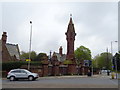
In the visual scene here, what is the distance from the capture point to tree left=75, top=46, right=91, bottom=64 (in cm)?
9229

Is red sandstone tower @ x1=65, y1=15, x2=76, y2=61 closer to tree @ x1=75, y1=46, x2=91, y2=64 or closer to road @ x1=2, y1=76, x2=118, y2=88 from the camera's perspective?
road @ x1=2, y1=76, x2=118, y2=88

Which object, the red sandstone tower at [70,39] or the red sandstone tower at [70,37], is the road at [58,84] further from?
the red sandstone tower at [70,37]

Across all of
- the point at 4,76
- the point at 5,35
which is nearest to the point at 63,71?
the point at 4,76

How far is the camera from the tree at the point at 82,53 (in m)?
92.3

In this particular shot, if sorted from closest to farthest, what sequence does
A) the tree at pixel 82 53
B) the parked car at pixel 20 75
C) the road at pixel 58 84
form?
the road at pixel 58 84, the parked car at pixel 20 75, the tree at pixel 82 53

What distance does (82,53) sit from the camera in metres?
92.3

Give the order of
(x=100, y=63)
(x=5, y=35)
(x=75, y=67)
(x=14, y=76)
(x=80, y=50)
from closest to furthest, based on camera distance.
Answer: (x=14, y=76)
(x=75, y=67)
(x=5, y=35)
(x=80, y=50)
(x=100, y=63)

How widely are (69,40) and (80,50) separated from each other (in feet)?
132

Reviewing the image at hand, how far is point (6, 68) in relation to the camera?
3472cm

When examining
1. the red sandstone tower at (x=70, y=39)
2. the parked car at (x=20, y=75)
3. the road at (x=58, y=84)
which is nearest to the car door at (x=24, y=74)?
the parked car at (x=20, y=75)

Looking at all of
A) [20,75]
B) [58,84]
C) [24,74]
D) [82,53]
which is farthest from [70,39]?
[82,53]

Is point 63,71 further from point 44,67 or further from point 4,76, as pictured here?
point 4,76

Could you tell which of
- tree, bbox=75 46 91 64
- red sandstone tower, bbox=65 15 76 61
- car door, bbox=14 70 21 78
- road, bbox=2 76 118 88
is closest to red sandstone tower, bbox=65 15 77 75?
red sandstone tower, bbox=65 15 76 61

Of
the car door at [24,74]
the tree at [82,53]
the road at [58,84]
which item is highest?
the tree at [82,53]
